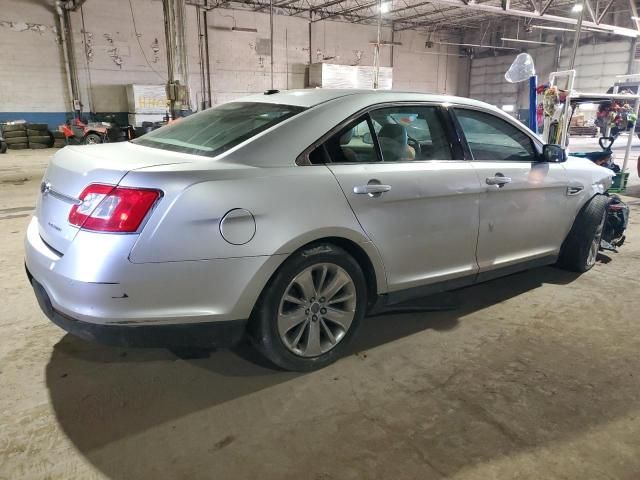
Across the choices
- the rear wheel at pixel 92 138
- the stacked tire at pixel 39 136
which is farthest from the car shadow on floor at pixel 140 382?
the stacked tire at pixel 39 136

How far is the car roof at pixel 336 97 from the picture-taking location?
281cm

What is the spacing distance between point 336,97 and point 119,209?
1360 mm

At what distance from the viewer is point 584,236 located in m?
4.08

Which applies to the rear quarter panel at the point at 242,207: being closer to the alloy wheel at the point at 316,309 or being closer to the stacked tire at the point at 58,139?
the alloy wheel at the point at 316,309

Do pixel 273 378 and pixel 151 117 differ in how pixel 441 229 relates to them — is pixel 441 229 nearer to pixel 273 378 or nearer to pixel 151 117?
pixel 273 378

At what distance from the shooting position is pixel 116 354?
2.83 m

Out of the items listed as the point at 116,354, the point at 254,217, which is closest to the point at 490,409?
the point at 254,217

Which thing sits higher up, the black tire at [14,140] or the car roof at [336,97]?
the car roof at [336,97]

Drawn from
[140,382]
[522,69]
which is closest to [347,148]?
[140,382]

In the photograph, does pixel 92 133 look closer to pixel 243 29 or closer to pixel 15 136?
pixel 15 136

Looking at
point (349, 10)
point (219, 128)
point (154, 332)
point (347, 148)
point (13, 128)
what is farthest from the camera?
point (349, 10)

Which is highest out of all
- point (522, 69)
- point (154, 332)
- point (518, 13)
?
point (518, 13)

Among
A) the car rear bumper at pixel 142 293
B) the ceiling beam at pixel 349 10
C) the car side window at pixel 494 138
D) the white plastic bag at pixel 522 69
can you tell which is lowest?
the car rear bumper at pixel 142 293

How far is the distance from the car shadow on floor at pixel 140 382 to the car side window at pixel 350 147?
1.14 m
